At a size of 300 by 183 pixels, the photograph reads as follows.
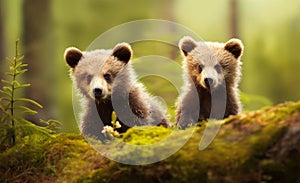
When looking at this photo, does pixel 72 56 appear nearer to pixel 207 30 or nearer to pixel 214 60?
pixel 214 60

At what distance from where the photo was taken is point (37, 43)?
10.1 m

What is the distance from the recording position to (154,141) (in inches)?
127

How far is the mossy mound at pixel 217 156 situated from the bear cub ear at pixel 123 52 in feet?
4.24

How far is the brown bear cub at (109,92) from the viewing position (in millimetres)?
4430

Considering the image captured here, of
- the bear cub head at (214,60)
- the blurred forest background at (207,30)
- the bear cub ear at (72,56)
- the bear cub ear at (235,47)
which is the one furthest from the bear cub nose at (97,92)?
the blurred forest background at (207,30)

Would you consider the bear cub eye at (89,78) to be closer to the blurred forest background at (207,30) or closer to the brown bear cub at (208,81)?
the brown bear cub at (208,81)

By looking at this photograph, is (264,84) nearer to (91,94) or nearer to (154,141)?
(91,94)

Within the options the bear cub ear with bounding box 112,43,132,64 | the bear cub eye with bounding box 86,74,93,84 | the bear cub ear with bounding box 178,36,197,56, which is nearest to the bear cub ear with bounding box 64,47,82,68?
the bear cub eye with bounding box 86,74,93,84

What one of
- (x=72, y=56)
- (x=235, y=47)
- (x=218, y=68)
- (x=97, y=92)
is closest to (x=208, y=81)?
(x=218, y=68)

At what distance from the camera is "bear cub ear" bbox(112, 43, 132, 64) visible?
182 inches

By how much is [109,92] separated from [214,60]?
1018mm

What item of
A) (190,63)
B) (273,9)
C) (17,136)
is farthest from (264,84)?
(17,136)

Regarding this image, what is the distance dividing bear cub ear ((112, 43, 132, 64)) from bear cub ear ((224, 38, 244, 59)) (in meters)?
0.94

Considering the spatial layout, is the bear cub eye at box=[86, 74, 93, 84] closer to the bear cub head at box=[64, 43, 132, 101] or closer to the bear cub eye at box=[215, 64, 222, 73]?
the bear cub head at box=[64, 43, 132, 101]
